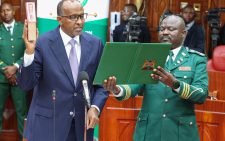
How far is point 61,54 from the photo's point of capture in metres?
3.01

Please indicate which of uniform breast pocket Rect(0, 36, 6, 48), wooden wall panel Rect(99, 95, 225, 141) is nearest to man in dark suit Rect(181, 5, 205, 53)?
wooden wall panel Rect(99, 95, 225, 141)

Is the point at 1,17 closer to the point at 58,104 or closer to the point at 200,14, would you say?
the point at 200,14

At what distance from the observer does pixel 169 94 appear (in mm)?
3189

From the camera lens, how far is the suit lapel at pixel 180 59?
127 inches

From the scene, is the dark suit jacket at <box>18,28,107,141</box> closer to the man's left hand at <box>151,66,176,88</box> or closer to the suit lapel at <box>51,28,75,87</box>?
the suit lapel at <box>51,28,75,87</box>

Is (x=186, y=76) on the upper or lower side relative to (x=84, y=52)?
lower

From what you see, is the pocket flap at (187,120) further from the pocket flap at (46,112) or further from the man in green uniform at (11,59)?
the man in green uniform at (11,59)

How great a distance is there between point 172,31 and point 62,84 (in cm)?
76

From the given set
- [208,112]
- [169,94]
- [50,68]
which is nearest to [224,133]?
[208,112]

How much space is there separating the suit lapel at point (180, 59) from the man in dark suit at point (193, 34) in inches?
113

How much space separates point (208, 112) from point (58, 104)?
5.74 feet

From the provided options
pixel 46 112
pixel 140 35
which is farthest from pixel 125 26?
pixel 46 112

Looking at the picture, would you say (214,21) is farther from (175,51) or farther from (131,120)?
(175,51)

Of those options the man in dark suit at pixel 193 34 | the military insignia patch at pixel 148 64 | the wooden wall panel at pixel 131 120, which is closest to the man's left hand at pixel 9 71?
the wooden wall panel at pixel 131 120
